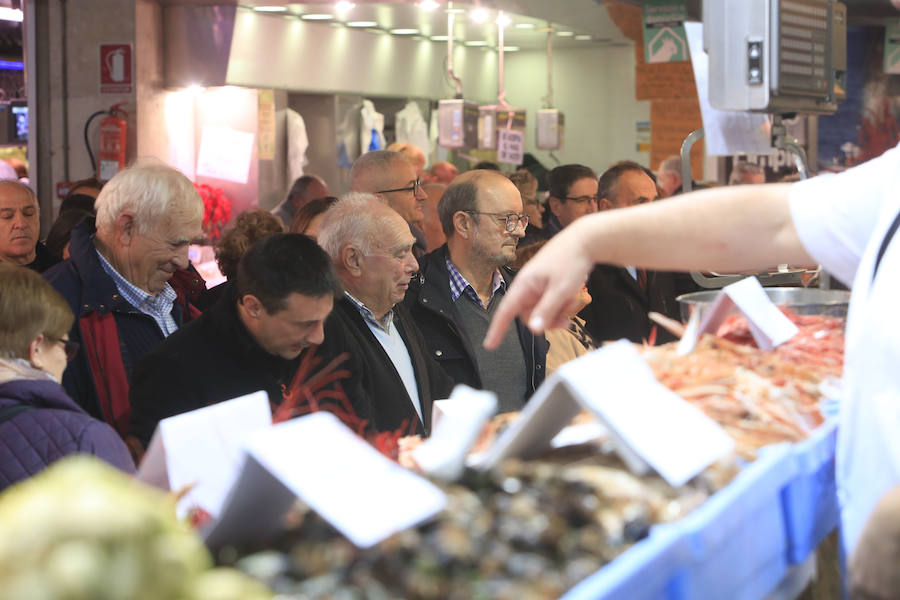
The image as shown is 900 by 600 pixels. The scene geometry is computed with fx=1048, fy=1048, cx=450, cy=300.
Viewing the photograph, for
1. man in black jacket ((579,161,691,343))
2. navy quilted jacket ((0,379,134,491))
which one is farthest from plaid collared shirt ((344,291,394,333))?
man in black jacket ((579,161,691,343))

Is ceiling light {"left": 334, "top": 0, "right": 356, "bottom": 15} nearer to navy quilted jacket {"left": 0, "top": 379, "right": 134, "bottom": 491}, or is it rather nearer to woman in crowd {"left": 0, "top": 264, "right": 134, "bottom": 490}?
woman in crowd {"left": 0, "top": 264, "right": 134, "bottom": 490}

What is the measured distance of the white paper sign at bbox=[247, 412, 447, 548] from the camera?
114 centimetres

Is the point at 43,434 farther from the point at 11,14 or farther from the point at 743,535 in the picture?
the point at 11,14

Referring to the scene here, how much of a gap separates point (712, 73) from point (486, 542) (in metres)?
2.42

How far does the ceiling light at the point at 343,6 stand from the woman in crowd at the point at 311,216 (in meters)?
3.72

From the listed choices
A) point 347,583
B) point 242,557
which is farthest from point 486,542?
point 242,557

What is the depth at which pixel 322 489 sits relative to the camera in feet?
3.91

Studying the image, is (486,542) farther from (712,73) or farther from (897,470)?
(712,73)

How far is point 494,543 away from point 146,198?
2939mm

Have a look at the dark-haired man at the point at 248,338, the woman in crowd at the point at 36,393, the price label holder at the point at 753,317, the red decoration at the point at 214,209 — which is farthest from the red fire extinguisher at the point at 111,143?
the price label holder at the point at 753,317

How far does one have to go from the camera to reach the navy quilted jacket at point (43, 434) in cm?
249

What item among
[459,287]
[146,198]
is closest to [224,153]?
[459,287]

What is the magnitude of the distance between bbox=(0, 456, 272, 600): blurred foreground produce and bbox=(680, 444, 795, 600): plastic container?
58cm

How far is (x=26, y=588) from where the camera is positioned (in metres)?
0.83
